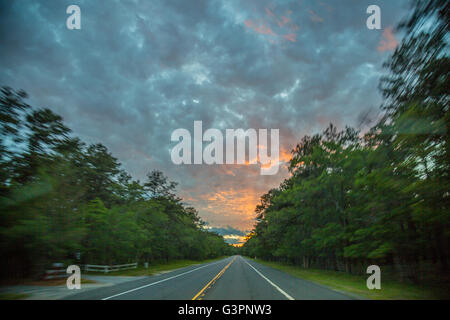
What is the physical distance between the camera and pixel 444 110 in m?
10.0

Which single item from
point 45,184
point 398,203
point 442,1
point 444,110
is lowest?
point 398,203

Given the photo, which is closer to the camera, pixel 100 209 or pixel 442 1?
pixel 442 1
